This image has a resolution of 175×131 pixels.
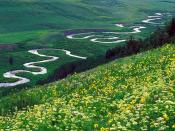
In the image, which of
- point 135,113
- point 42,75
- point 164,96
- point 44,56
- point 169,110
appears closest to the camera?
point 169,110

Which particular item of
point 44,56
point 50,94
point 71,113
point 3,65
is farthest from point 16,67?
point 71,113

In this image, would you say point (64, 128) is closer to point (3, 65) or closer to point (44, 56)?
point (3, 65)

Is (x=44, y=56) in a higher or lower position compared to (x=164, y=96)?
lower

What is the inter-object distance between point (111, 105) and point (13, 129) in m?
3.45

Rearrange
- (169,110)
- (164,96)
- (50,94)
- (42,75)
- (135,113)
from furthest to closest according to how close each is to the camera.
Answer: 1. (42,75)
2. (50,94)
3. (164,96)
4. (135,113)
5. (169,110)

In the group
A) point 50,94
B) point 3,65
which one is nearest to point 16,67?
point 3,65

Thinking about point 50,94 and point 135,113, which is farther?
point 50,94

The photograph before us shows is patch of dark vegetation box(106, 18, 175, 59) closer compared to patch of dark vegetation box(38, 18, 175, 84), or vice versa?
patch of dark vegetation box(106, 18, 175, 59)

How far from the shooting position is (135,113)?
1400 cm

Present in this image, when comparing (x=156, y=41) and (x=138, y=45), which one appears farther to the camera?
(x=138, y=45)

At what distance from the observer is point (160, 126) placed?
11766mm

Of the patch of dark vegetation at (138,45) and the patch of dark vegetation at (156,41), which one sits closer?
the patch of dark vegetation at (156,41)

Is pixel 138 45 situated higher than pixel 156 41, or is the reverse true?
pixel 156 41

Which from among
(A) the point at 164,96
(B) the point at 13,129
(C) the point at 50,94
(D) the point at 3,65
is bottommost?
(D) the point at 3,65
